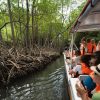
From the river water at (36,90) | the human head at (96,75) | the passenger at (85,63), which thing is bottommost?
the river water at (36,90)

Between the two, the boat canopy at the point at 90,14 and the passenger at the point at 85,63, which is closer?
the boat canopy at the point at 90,14

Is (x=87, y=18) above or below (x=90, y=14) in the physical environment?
below

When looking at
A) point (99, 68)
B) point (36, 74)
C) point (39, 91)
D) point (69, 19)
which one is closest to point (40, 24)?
point (69, 19)

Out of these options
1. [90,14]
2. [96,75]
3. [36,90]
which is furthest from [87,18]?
[36,90]

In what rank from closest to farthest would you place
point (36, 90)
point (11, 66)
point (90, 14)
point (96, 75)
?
point (96, 75) → point (90, 14) → point (36, 90) → point (11, 66)

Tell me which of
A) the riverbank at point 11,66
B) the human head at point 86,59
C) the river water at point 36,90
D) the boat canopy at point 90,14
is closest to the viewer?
the boat canopy at point 90,14

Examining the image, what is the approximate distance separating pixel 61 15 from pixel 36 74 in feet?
66.8

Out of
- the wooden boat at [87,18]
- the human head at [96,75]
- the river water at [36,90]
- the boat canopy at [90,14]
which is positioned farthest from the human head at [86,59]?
the river water at [36,90]

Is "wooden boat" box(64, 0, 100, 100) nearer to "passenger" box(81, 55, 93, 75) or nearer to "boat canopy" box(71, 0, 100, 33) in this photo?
"boat canopy" box(71, 0, 100, 33)

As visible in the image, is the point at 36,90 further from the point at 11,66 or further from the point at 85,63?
the point at 85,63

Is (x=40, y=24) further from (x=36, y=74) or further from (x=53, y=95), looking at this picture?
(x=53, y=95)

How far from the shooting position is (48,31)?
112ft

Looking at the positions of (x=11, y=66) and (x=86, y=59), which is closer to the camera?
(x=86, y=59)

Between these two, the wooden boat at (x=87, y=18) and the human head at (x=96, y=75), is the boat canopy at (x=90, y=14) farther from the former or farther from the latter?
the human head at (x=96, y=75)
